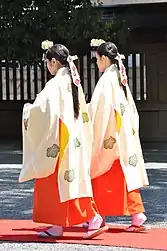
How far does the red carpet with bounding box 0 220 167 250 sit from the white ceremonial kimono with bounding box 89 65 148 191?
0.45 meters

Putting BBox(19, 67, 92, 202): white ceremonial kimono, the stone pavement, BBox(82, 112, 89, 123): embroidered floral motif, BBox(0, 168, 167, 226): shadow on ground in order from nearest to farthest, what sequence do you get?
1. the stone pavement
2. BBox(19, 67, 92, 202): white ceremonial kimono
3. BBox(82, 112, 89, 123): embroidered floral motif
4. BBox(0, 168, 167, 226): shadow on ground

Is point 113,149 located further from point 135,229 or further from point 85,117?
point 135,229

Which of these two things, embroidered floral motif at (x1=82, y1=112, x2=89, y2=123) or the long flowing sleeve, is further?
embroidered floral motif at (x1=82, y1=112, x2=89, y2=123)

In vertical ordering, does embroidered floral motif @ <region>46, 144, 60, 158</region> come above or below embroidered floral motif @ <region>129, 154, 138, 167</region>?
above

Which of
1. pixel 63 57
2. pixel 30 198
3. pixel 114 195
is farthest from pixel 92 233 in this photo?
pixel 30 198

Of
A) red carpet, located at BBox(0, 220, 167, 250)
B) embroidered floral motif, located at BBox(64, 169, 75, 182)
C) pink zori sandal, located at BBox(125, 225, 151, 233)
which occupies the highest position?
embroidered floral motif, located at BBox(64, 169, 75, 182)

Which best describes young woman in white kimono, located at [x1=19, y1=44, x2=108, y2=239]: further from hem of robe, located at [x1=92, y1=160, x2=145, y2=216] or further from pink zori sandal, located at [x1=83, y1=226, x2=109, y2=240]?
hem of robe, located at [x1=92, y1=160, x2=145, y2=216]

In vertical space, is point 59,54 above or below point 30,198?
above

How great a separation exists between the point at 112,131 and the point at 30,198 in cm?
236

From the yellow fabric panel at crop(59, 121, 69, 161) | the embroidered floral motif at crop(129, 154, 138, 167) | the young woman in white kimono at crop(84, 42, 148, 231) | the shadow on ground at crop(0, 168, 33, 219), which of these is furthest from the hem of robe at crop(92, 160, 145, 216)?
the shadow on ground at crop(0, 168, 33, 219)

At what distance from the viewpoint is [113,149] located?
A: 19.1 ft

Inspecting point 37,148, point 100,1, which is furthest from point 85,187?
point 100,1

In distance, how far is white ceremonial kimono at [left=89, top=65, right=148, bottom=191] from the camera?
228 inches

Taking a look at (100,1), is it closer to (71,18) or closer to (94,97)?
(71,18)
